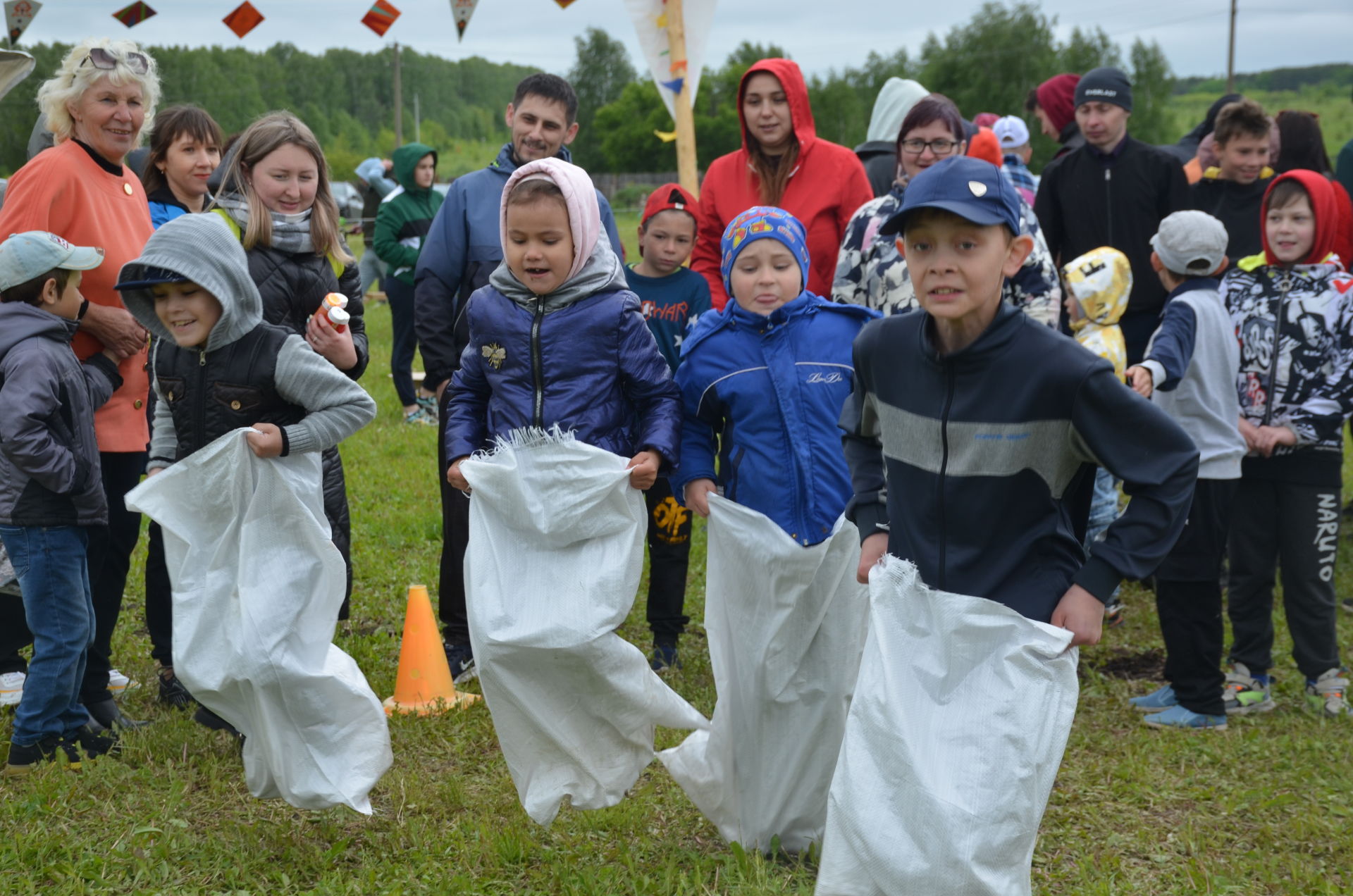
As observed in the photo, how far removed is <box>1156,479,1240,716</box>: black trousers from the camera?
459 centimetres

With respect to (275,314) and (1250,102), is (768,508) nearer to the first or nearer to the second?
(275,314)

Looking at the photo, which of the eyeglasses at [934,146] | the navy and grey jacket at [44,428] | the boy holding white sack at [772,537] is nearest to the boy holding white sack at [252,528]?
the navy and grey jacket at [44,428]

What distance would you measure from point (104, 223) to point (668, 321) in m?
2.05

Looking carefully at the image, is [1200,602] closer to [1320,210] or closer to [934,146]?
[1320,210]

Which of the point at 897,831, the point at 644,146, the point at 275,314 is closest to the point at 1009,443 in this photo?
the point at 897,831

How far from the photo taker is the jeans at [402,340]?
32.3ft

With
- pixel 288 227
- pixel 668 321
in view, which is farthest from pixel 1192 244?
pixel 288 227

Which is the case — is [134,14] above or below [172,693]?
above

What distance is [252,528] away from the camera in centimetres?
322

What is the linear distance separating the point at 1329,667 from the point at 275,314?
4.05 metres

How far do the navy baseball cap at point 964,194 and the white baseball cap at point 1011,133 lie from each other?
6.12 metres

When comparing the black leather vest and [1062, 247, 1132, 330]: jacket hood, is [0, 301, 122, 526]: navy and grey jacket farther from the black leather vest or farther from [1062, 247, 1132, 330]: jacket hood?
[1062, 247, 1132, 330]: jacket hood

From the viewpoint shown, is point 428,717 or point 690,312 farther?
point 690,312

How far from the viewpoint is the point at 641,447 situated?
10.9 ft
